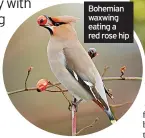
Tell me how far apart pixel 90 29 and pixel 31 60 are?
0.63ft

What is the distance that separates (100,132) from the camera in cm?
108

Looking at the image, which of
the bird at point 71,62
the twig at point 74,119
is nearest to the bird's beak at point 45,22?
the bird at point 71,62

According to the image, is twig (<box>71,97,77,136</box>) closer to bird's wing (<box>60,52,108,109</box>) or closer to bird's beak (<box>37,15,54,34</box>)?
bird's wing (<box>60,52,108,109</box>)

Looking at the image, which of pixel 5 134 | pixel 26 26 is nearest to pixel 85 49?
pixel 26 26

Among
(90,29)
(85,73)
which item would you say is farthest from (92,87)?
(90,29)

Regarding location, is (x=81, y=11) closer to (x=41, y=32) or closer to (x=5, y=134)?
(x=41, y=32)

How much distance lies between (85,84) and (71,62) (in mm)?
75

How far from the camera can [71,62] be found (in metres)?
1.06

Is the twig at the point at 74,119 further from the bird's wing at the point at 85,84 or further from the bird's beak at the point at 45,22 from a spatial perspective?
the bird's beak at the point at 45,22

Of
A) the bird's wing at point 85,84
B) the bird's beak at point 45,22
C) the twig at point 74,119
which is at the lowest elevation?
the twig at point 74,119

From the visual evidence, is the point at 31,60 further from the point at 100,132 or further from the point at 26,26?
the point at 100,132

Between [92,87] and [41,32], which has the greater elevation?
[41,32]

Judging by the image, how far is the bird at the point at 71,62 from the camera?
3.49 ft

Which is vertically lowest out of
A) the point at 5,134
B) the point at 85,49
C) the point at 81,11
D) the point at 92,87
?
the point at 5,134
